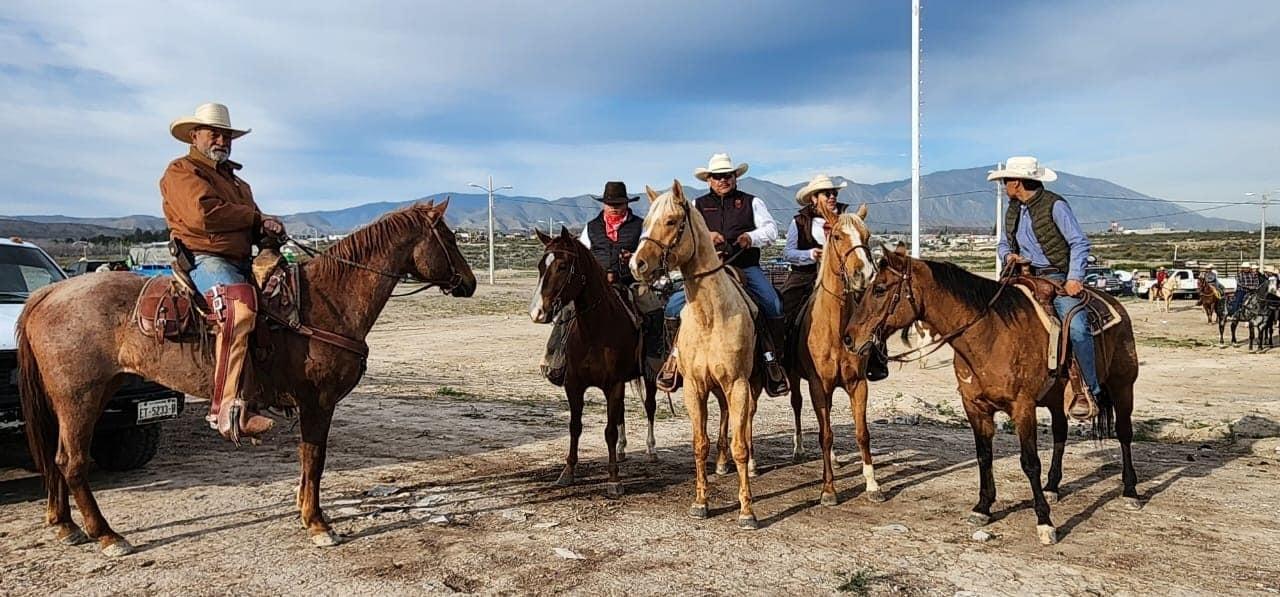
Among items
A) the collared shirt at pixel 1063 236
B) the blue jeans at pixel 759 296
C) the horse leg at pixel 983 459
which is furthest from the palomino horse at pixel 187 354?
the collared shirt at pixel 1063 236

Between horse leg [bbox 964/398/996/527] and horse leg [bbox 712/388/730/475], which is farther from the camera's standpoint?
horse leg [bbox 712/388/730/475]

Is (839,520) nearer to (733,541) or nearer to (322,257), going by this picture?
(733,541)

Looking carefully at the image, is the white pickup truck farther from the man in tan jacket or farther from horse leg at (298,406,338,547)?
the man in tan jacket

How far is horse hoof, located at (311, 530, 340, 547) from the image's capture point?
565 centimetres

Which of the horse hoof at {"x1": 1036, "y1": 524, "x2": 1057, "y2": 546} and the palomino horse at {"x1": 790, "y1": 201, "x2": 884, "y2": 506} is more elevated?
the palomino horse at {"x1": 790, "y1": 201, "x2": 884, "y2": 506}

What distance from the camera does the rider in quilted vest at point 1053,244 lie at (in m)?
6.49

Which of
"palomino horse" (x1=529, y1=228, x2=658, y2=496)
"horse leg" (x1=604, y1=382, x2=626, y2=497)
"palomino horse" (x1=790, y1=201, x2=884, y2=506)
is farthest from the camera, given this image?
"horse leg" (x1=604, y1=382, x2=626, y2=497)

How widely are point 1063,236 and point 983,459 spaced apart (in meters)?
2.16

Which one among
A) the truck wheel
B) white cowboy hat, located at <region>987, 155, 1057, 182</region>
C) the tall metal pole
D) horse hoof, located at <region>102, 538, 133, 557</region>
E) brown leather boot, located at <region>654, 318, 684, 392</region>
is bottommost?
horse hoof, located at <region>102, 538, 133, 557</region>

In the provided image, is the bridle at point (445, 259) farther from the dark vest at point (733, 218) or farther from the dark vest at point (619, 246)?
the dark vest at point (733, 218)

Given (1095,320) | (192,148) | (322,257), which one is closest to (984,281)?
(1095,320)

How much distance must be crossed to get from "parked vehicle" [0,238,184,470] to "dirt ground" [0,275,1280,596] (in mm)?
288

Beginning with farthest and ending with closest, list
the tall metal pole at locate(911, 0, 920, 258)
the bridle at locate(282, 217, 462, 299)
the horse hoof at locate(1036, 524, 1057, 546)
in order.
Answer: the tall metal pole at locate(911, 0, 920, 258) → the bridle at locate(282, 217, 462, 299) → the horse hoof at locate(1036, 524, 1057, 546)

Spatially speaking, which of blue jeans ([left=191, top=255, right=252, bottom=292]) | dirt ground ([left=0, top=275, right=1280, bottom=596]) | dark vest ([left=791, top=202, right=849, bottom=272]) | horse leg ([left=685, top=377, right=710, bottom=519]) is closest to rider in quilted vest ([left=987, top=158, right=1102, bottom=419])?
dirt ground ([left=0, top=275, right=1280, bottom=596])
